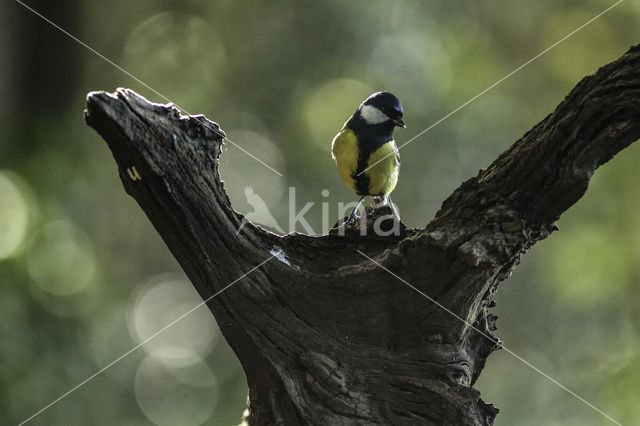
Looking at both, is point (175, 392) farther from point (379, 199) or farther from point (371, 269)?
point (371, 269)

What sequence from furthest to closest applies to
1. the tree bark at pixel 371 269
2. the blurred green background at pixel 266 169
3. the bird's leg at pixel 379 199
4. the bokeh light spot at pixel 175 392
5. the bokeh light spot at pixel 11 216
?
1. the bokeh light spot at pixel 175 392
2. the blurred green background at pixel 266 169
3. the bokeh light spot at pixel 11 216
4. the bird's leg at pixel 379 199
5. the tree bark at pixel 371 269

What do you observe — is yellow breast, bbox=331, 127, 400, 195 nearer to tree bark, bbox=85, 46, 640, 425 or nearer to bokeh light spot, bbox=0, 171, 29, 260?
tree bark, bbox=85, 46, 640, 425

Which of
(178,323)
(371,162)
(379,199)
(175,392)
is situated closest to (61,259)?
(178,323)

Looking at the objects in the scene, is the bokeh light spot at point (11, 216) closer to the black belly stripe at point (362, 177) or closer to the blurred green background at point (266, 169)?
the blurred green background at point (266, 169)

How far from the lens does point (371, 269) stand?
2342mm

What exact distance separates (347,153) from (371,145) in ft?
0.48

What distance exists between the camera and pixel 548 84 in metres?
6.82

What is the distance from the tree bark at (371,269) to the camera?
2.08 metres

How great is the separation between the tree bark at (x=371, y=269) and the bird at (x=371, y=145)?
45.5 inches

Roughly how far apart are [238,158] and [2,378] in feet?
11.5

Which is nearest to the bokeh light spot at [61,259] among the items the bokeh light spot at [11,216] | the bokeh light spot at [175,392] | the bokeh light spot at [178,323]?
the bokeh light spot at [11,216]

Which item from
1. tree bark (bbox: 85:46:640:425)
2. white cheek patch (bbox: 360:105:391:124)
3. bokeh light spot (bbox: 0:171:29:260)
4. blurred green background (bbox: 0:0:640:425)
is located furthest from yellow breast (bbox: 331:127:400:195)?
bokeh light spot (bbox: 0:171:29:260)

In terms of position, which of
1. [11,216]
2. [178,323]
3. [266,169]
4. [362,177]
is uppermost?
[266,169]

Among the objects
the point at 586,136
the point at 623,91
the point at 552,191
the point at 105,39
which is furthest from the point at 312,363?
the point at 105,39
